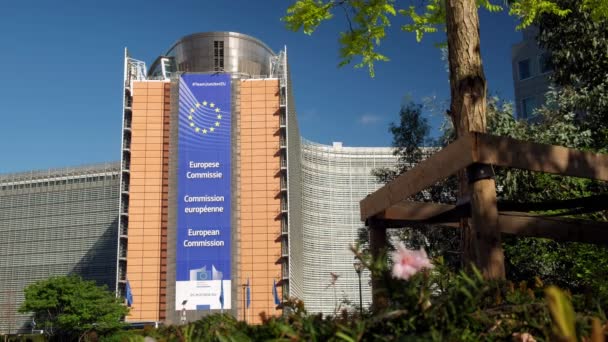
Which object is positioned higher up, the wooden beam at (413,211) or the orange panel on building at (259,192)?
the orange panel on building at (259,192)

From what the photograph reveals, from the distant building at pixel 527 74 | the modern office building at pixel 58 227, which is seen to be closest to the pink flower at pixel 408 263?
the distant building at pixel 527 74

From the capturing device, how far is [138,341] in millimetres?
1875

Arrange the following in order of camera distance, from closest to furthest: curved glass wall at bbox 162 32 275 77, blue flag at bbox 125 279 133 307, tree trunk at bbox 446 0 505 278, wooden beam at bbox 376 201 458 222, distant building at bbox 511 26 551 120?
wooden beam at bbox 376 201 458 222 < tree trunk at bbox 446 0 505 278 < blue flag at bbox 125 279 133 307 < distant building at bbox 511 26 551 120 < curved glass wall at bbox 162 32 275 77

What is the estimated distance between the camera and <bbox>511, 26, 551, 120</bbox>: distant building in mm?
75312

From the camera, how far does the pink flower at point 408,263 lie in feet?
6.14

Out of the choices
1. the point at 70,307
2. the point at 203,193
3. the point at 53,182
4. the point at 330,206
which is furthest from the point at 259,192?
the point at 53,182

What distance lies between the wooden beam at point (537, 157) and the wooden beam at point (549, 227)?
77cm

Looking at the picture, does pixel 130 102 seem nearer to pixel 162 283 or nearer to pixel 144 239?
pixel 144 239

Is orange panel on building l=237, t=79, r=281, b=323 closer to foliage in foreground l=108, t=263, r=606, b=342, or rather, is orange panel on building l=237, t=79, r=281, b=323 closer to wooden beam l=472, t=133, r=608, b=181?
wooden beam l=472, t=133, r=608, b=181

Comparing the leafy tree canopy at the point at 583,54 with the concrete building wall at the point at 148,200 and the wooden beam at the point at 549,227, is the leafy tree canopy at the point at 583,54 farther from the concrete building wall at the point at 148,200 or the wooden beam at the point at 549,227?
the concrete building wall at the point at 148,200

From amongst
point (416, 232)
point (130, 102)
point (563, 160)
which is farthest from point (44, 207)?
point (563, 160)

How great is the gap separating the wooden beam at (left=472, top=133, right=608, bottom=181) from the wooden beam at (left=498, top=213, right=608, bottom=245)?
0.77m

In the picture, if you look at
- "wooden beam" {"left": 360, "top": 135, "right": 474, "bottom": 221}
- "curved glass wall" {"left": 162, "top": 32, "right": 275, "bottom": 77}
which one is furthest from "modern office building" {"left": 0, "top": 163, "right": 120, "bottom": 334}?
"wooden beam" {"left": 360, "top": 135, "right": 474, "bottom": 221}

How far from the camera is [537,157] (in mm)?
3791
